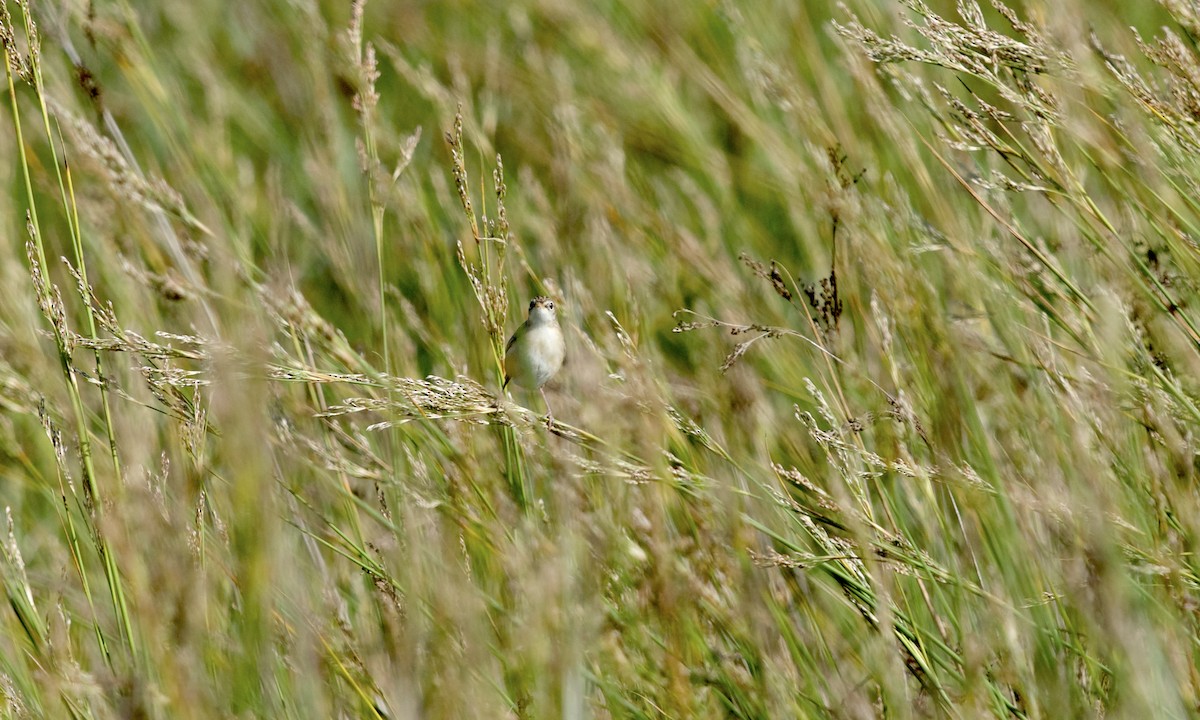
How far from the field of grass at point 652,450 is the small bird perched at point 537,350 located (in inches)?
3.6

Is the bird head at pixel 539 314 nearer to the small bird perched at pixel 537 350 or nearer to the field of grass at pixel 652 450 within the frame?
the small bird perched at pixel 537 350

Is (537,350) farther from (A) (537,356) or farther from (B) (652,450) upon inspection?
(B) (652,450)

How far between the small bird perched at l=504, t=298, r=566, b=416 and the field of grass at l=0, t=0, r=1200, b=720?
9 centimetres

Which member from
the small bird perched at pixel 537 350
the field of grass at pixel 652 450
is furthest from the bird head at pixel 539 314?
the field of grass at pixel 652 450

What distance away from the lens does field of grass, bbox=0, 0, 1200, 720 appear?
1.28 meters

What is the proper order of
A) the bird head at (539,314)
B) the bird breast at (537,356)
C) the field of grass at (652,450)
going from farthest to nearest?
the bird head at (539,314) → the bird breast at (537,356) → the field of grass at (652,450)

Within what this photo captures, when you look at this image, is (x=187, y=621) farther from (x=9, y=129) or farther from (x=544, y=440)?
(x=9, y=129)

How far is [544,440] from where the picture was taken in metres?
1.93

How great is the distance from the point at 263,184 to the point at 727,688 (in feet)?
9.69

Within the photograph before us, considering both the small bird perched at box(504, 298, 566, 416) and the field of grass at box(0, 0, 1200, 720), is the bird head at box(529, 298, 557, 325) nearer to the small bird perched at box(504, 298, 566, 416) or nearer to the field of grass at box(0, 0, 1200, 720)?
the small bird perched at box(504, 298, 566, 416)

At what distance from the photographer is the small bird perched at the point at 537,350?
3.04 m

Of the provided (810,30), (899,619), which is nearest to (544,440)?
(899,619)

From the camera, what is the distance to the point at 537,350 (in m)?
3.10

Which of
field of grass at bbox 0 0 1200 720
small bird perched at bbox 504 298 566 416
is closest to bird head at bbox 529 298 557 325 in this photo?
small bird perched at bbox 504 298 566 416
